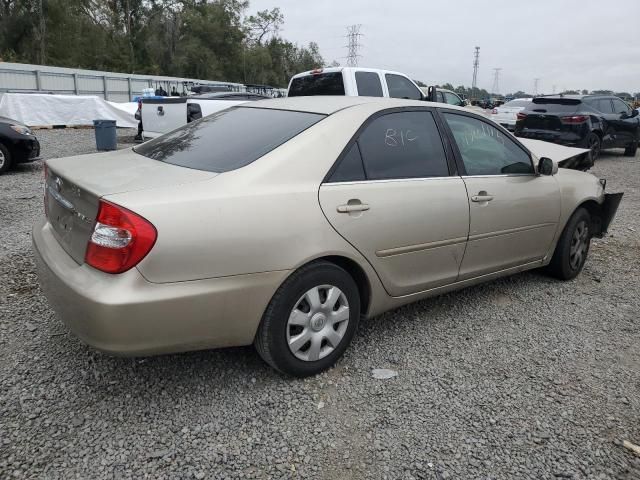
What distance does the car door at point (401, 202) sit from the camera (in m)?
2.90

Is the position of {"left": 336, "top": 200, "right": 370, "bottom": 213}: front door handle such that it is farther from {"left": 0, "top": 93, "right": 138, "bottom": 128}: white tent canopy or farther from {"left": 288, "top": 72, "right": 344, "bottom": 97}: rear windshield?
{"left": 0, "top": 93, "right": 138, "bottom": 128}: white tent canopy

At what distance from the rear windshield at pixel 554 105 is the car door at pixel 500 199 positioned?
9.04m

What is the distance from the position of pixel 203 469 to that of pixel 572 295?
3.42 meters

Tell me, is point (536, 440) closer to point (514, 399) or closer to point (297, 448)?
point (514, 399)

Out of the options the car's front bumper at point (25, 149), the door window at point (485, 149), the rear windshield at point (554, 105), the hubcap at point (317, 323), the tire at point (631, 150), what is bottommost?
the hubcap at point (317, 323)

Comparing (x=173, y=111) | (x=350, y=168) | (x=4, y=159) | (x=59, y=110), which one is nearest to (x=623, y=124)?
(x=173, y=111)

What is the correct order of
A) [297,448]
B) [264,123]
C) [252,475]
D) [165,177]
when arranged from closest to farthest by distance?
[252,475]
[297,448]
[165,177]
[264,123]

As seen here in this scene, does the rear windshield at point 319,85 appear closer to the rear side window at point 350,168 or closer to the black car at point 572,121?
the black car at point 572,121

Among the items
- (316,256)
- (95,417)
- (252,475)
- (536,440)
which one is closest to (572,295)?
(536,440)

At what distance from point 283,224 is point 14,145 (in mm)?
8196

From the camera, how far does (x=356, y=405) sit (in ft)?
8.89

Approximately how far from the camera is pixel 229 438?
2.42 meters

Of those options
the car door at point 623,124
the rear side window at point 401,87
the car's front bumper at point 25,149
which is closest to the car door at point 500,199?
the rear side window at point 401,87

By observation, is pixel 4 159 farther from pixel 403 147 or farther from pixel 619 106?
pixel 619 106
